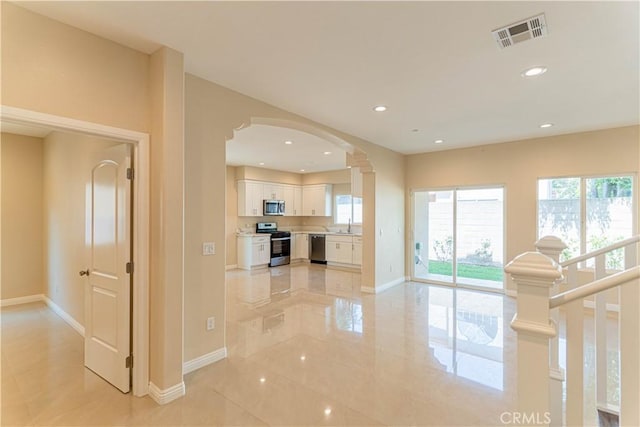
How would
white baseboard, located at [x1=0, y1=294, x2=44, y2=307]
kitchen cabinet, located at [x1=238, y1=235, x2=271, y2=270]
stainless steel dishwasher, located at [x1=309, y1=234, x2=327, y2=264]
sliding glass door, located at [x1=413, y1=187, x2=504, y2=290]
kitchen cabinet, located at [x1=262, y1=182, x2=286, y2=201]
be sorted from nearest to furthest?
white baseboard, located at [x1=0, y1=294, x2=44, y2=307]
sliding glass door, located at [x1=413, y1=187, x2=504, y2=290]
kitchen cabinet, located at [x1=238, y1=235, x2=271, y2=270]
kitchen cabinet, located at [x1=262, y1=182, x2=286, y2=201]
stainless steel dishwasher, located at [x1=309, y1=234, x2=327, y2=264]

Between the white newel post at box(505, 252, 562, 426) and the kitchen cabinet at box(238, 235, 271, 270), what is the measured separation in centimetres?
718

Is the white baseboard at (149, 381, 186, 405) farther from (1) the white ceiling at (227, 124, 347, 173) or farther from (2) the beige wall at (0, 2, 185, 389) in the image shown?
(1) the white ceiling at (227, 124, 347, 173)

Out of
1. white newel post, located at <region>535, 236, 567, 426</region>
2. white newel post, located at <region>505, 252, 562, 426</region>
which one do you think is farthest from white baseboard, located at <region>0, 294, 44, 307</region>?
white newel post, located at <region>535, 236, 567, 426</region>

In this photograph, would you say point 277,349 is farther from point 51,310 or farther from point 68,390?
point 51,310

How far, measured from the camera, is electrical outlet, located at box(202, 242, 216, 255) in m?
2.94

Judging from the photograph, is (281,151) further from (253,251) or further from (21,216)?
(21,216)

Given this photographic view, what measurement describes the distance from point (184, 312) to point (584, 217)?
5.98 metres

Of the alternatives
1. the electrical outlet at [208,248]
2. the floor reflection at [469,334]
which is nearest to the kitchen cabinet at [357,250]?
the floor reflection at [469,334]

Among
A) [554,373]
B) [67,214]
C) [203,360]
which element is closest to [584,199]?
[554,373]

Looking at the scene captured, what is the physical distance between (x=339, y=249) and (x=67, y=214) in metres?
5.96

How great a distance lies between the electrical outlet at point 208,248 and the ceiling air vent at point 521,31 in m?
2.97

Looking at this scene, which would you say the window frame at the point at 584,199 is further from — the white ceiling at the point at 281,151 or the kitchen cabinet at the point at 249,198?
the kitchen cabinet at the point at 249,198

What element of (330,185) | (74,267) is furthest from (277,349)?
(330,185)

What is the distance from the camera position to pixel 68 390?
252 centimetres
